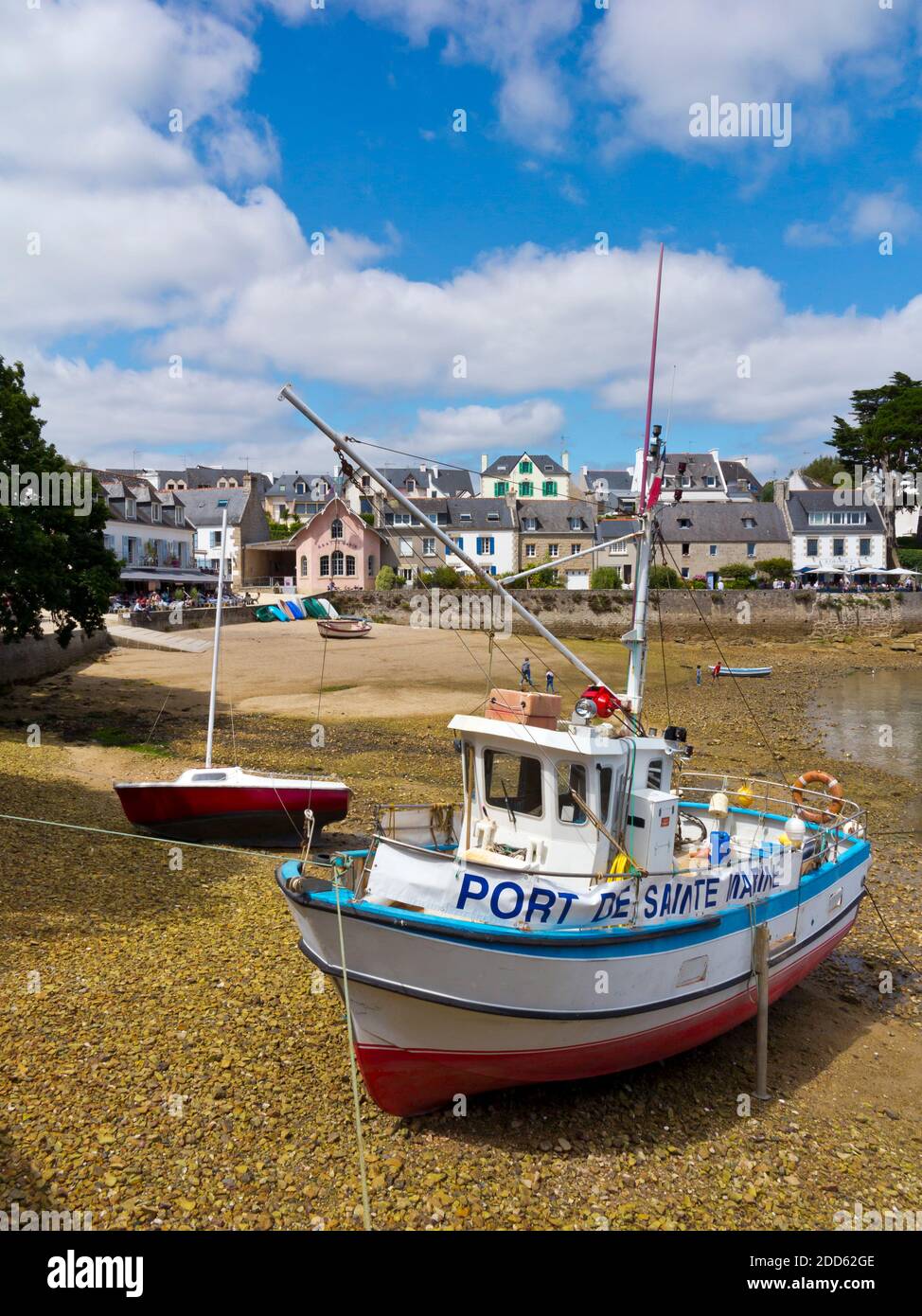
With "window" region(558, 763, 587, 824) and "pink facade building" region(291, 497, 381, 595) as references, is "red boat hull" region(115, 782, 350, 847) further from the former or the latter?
"pink facade building" region(291, 497, 381, 595)

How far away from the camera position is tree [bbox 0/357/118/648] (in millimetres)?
25344

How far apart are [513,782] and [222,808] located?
9250mm

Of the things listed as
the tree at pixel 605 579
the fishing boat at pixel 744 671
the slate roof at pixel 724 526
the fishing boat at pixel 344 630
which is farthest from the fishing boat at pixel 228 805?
the slate roof at pixel 724 526

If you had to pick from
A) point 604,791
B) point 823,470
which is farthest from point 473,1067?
point 823,470

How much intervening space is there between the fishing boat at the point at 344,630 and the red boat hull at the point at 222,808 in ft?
120

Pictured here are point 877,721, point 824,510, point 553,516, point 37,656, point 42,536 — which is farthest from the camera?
point 553,516

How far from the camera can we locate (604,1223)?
7.88m

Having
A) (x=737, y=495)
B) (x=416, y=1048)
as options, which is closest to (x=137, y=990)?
(x=416, y=1048)

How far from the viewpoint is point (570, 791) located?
10.1 meters

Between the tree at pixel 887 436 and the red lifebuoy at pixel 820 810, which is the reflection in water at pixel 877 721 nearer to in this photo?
the red lifebuoy at pixel 820 810

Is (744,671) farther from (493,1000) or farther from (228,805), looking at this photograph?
(493,1000)

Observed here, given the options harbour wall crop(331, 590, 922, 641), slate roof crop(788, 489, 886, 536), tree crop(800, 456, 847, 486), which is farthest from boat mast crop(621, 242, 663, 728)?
tree crop(800, 456, 847, 486)

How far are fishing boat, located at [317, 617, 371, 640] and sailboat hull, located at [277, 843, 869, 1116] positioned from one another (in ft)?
150
